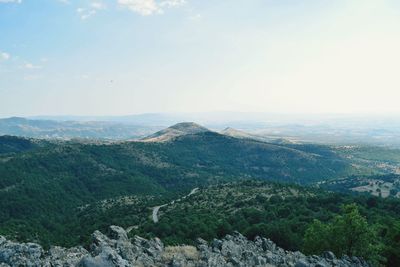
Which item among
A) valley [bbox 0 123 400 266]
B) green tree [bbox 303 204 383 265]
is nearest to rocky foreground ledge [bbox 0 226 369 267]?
green tree [bbox 303 204 383 265]

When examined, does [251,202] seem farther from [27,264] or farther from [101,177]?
[101,177]

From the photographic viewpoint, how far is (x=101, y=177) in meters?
177

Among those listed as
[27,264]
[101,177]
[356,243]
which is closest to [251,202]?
[356,243]

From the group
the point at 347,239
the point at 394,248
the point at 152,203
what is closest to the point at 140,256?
the point at 347,239

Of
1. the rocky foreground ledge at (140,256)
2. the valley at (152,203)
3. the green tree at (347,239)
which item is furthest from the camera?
the valley at (152,203)

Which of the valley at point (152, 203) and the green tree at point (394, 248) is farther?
the valley at point (152, 203)

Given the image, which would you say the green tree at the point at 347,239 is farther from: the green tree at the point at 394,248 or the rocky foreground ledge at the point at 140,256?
the rocky foreground ledge at the point at 140,256

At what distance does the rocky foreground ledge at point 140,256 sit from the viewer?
29.0 meters

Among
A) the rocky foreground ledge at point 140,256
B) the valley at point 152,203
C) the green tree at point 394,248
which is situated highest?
the rocky foreground ledge at point 140,256

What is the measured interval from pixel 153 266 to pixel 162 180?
163 m

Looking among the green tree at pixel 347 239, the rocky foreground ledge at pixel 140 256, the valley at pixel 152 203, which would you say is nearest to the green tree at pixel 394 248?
the green tree at pixel 347 239

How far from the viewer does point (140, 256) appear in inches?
1307

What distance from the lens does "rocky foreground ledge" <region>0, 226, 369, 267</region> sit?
29031 millimetres

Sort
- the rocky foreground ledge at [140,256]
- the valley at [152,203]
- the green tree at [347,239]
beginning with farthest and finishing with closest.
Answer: the valley at [152,203]
the green tree at [347,239]
the rocky foreground ledge at [140,256]
